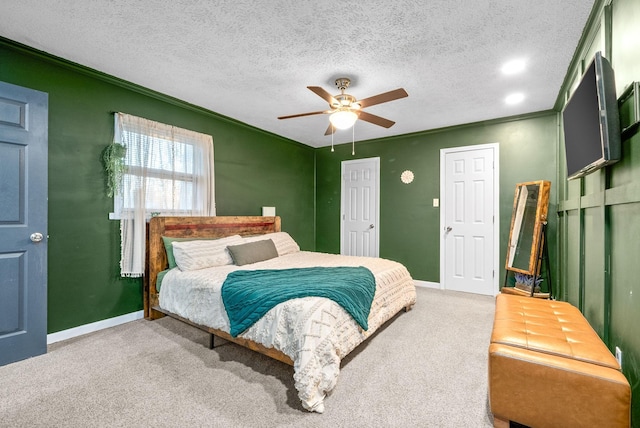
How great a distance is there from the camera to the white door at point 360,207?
533 centimetres

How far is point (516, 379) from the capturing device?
4.81 ft

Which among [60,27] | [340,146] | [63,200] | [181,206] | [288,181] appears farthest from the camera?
[340,146]

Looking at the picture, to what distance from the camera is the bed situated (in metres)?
1.85

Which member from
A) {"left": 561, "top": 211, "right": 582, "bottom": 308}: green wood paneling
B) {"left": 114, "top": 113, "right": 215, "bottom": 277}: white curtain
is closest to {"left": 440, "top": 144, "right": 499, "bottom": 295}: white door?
{"left": 561, "top": 211, "right": 582, "bottom": 308}: green wood paneling

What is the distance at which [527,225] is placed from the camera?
3.78 meters

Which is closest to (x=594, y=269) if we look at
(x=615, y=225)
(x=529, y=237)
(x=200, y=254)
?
(x=615, y=225)

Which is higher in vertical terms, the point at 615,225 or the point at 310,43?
the point at 310,43

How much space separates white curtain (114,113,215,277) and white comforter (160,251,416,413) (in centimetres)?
61

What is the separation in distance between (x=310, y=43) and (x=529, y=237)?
3.52 metres

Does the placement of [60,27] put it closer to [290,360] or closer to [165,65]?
[165,65]

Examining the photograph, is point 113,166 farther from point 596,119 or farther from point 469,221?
point 469,221

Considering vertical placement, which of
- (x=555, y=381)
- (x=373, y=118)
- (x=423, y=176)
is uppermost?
(x=373, y=118)

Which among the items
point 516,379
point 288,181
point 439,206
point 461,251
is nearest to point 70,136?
point 288,181

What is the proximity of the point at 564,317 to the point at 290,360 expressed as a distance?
191 cm
